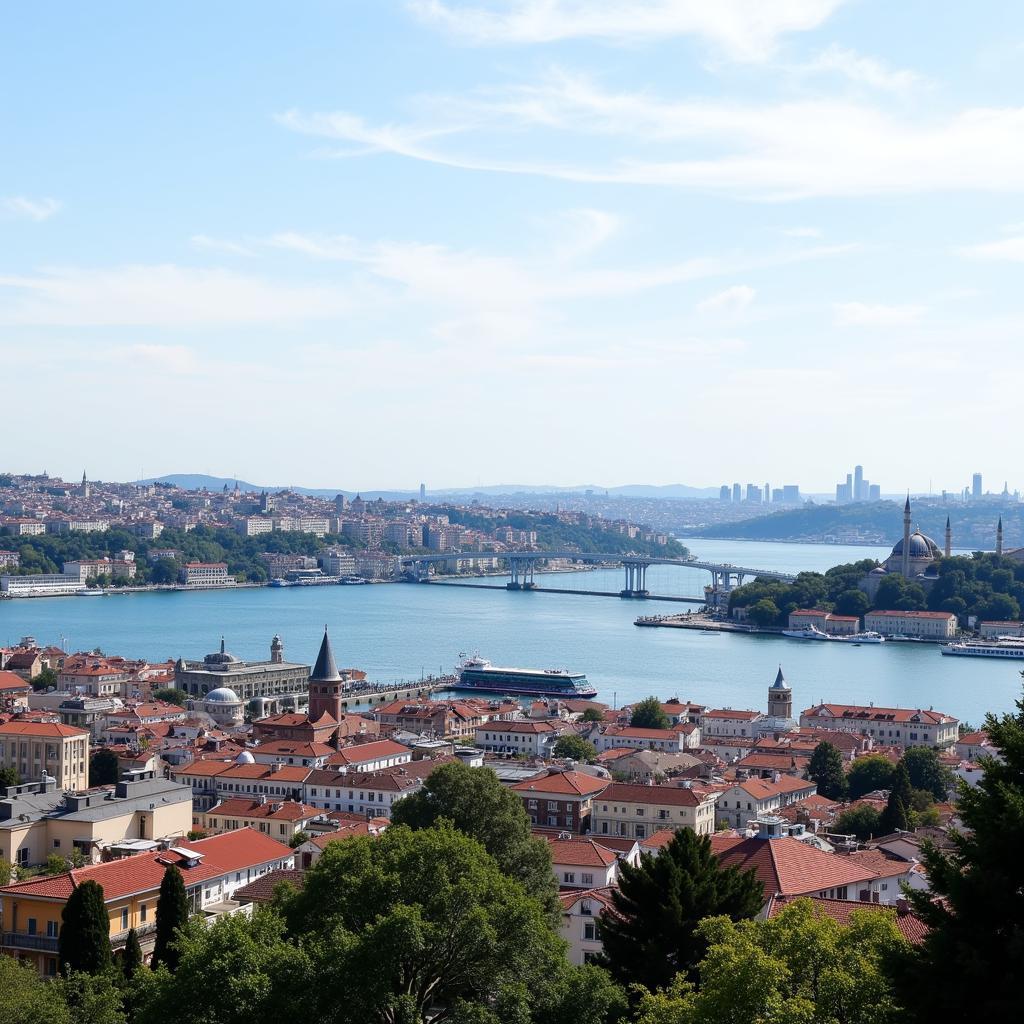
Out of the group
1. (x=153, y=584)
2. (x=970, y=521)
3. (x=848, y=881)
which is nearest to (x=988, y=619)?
(x=153, y=584)

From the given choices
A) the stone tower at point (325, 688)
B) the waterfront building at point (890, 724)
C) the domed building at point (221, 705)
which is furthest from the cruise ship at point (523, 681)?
the stone tower at point (325, 688)

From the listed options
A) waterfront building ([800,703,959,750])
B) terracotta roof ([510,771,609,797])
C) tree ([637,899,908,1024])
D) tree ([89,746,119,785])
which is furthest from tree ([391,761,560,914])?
waterfront building ([800,703,959,750])

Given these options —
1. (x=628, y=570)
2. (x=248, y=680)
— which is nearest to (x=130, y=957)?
(x=248, y=680)

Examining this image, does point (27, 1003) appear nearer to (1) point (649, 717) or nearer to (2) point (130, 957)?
(2) point (130, 957)

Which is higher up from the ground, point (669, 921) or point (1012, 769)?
point (1012, 769)

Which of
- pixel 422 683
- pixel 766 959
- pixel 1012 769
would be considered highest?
pixel 1012 769

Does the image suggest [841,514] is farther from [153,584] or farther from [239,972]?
[239,972]
